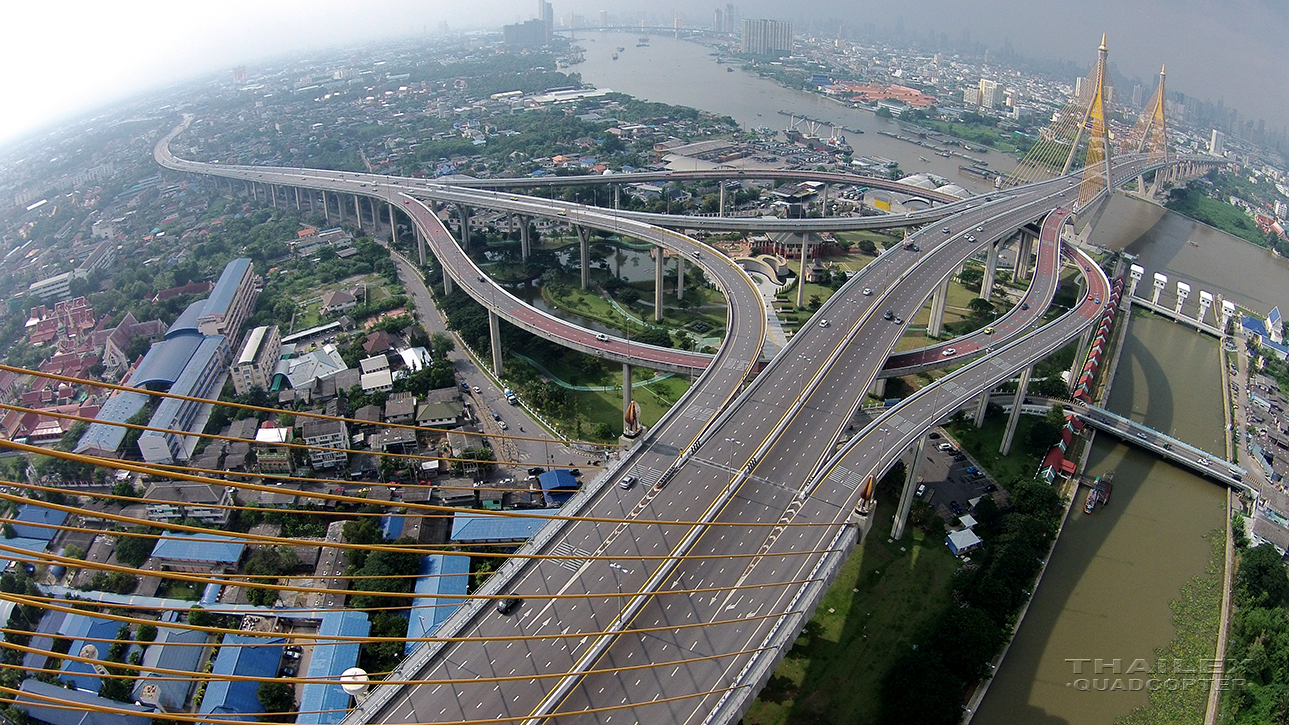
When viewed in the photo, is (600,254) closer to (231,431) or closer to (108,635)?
(231,431)

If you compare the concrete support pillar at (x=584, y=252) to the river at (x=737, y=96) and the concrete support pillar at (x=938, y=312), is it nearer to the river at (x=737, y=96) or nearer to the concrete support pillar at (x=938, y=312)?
the concrete support pillar at (x=938, y=312)

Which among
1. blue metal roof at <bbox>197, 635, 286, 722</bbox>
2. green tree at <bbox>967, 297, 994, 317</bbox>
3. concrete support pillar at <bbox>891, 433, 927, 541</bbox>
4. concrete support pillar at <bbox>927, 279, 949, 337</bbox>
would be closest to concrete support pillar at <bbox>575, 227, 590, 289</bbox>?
concrete support pillar at <bbox>927, 279, 949, 337</bbox>

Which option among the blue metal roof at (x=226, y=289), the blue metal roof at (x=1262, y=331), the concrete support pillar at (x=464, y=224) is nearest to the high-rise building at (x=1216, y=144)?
the blue metal roof at (x=1262, y=331)

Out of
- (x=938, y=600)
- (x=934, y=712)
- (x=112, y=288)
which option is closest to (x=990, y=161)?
(x=938, y=600)

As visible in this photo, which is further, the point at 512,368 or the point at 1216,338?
the point at 1216,338

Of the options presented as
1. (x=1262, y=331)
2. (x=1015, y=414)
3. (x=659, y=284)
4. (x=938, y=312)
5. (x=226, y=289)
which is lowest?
(x=1262, y=331)

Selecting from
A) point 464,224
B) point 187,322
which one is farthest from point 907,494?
point 464,224

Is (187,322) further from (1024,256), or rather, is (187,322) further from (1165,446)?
(1024,256)
